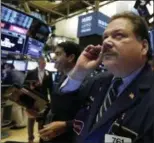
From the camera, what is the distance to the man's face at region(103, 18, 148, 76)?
3.93ft

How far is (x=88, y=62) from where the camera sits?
148cm

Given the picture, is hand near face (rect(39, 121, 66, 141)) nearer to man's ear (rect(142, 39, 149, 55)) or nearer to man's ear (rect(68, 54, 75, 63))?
man's ear (rect(142, 39, 149, 55))

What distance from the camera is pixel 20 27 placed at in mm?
5254

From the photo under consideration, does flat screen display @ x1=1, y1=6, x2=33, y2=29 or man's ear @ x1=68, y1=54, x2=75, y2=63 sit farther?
flat screen display @ x1=1, y1=6, x2=33, y2=29

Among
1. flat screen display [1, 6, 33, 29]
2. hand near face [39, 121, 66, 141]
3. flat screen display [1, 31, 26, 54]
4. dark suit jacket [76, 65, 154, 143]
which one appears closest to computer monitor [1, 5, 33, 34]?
flat screen display [1, 6, 33, 29]

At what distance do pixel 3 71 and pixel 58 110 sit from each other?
3.45m

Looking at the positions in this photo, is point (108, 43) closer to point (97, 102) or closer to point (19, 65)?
point (97, 102)

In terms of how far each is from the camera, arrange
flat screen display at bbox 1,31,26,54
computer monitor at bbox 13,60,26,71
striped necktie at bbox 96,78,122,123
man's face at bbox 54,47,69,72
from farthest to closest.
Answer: computer monitor at bbox 13,60,26,71 < flat screen display at bbox 1,31,26,54 < man's face at bbox 54,47,69,72 < striped necktie at bbox 96,78,122,123

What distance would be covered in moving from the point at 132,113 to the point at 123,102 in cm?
9

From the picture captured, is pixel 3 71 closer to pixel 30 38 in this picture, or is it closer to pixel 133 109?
pixel 30 38

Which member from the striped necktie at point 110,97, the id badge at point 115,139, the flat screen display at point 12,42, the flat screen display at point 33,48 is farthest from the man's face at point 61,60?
the flat screen display at point 33,48

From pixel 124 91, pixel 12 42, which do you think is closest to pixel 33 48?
pixel 12 42

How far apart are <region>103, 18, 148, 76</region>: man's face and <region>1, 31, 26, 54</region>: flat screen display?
3961mm

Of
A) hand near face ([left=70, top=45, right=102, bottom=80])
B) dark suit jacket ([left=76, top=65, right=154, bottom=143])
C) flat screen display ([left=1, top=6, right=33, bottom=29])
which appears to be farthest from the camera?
flat screen display ([left=1, top=6, right=33, bottom=29])
